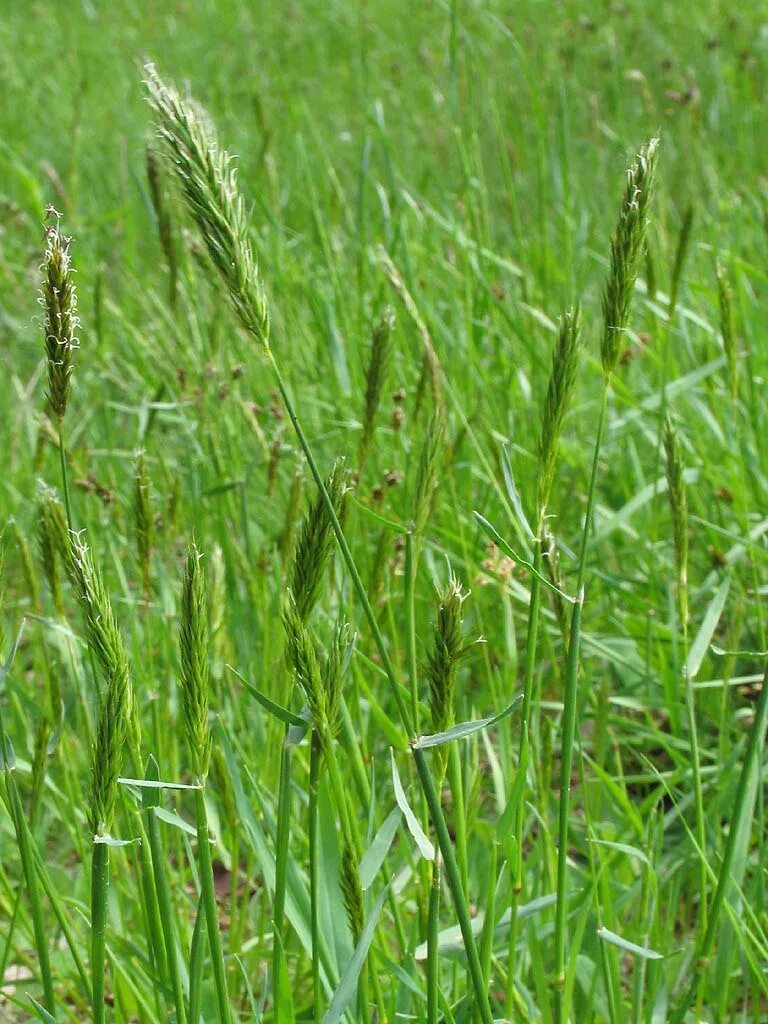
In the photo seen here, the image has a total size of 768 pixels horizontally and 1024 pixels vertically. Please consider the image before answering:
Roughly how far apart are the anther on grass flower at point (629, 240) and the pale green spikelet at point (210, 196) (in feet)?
0.87

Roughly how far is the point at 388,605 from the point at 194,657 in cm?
59

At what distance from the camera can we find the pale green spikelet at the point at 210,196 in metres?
0.83

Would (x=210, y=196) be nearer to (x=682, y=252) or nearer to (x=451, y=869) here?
(x=451, y=869)

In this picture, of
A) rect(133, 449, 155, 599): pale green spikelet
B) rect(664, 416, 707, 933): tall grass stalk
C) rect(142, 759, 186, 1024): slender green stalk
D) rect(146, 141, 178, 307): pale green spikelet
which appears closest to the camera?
rect(142, 759, 186, 1024): slender green stalk

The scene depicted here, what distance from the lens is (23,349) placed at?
374cm

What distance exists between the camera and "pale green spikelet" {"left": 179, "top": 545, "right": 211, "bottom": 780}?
87 cm

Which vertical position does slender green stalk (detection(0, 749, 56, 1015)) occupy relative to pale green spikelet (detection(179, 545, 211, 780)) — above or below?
below

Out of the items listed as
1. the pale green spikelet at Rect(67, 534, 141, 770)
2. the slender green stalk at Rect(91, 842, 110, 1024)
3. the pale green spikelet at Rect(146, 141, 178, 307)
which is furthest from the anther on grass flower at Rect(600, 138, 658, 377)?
the pale green spikelet at Rect(146, 141, 178, 307)

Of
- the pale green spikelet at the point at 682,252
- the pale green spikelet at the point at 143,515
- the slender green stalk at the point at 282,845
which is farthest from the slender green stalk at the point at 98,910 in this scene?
the pale green spikelet at the point at 682,252

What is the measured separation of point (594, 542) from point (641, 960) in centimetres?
88

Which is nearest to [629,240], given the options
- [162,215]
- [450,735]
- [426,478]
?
[426,478]

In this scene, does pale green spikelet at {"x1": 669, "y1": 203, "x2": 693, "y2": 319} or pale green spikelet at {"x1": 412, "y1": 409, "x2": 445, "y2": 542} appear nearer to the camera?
pale green spikelet at {"x1": 412, "y1": 409, "x2": 445, "y2": 542}

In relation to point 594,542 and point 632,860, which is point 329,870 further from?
point 594,542

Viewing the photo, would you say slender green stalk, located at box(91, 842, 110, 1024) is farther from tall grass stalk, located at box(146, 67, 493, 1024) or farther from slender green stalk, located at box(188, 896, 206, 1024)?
tall grass stalk, located at box(146, 67, 493, 1024)
